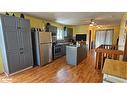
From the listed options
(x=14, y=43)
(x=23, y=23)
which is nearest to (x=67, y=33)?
(x=23, y=23)

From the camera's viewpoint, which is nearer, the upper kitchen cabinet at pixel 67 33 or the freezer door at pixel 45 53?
the freezer door at pixel 45 53

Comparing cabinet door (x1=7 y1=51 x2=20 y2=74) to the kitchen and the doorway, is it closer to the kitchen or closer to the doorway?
the kitchen

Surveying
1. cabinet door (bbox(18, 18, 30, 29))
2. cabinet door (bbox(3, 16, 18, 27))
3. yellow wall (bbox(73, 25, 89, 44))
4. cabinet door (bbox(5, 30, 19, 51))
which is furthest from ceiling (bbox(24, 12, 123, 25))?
yellow wall (bbox(73, 25, 89, 44))

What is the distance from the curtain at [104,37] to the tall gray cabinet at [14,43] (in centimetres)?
691

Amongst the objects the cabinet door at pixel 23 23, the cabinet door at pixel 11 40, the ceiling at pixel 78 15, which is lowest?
the cabinet door at pixel 11 40

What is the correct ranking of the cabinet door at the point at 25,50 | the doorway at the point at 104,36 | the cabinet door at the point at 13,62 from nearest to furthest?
1. the cabinet door at the point at 13,62
2. the cabinet door at the point at 25,50
3. the doorway at the point at 104,36

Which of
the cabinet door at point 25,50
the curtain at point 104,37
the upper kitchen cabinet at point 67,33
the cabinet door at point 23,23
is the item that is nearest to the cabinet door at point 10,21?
the cabinet door at point 23,23

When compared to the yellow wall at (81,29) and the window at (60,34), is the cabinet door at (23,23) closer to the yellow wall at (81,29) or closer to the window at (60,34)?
the window at (60,34)

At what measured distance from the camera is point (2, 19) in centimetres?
263

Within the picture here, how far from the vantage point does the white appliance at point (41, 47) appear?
12.3 feet

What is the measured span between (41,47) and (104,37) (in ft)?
A: 21.2

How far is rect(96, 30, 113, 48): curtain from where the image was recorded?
27.0 feet
